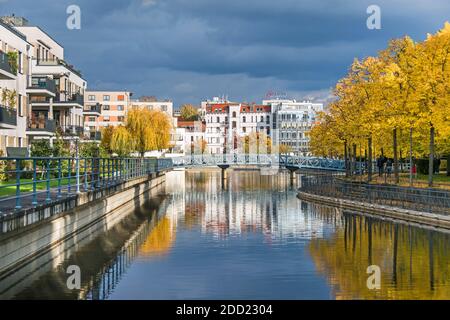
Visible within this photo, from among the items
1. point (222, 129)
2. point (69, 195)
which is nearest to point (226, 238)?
point (69, 195)

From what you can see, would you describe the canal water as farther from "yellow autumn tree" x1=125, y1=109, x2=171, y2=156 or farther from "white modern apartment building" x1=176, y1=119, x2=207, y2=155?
"white modern apartment building" x1=176, y1=119, x2=207, y2=155

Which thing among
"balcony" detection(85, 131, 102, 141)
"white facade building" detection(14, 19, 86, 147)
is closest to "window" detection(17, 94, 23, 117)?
"white facade building" detection(14, 19, 86, 147)

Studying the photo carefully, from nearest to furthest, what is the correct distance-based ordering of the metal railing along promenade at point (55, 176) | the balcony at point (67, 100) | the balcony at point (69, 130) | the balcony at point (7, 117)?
the metal railing along promenade at point (55, 176), the balcony at point (7, 117), the balcony at point (69, 130), the balcony at point (67, 100)

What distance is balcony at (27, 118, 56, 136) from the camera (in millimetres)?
60250

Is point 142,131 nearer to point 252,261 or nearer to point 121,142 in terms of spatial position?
point 121,142

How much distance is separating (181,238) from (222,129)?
552 feet

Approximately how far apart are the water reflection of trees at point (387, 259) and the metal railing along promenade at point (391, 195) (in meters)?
1.83

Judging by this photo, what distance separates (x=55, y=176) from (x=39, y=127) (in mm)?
15005

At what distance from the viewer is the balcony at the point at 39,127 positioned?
6025 cm

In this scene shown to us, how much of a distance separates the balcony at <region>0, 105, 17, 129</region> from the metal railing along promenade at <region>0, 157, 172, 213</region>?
2386mm

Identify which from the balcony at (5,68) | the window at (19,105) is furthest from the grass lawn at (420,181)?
the window at (19,105)

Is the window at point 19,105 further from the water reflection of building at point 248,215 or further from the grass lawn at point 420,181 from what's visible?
the grass lawn at point 420,181

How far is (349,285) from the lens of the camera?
18234mm

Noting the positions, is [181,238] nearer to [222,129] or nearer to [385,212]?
[385,212]
